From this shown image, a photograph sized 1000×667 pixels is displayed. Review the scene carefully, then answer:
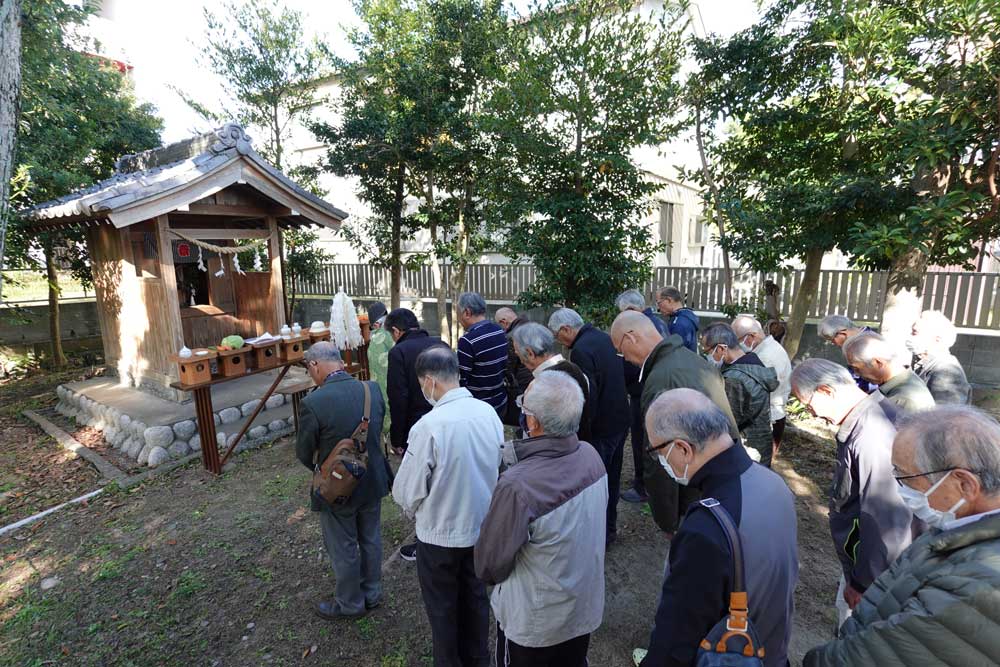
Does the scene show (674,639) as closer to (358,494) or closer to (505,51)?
(358,494)

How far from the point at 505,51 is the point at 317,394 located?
7.35 metres

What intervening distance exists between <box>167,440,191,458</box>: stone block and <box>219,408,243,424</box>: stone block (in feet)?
1.81

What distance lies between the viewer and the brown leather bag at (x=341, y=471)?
9.73 ft

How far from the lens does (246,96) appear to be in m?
11.6

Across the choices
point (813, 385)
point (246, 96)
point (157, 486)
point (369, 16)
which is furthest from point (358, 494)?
point (246, 96)

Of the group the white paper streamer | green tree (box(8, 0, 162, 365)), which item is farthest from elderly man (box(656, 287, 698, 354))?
green tree (box(8, 0, 162, 365))

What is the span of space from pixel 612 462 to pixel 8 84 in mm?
5940

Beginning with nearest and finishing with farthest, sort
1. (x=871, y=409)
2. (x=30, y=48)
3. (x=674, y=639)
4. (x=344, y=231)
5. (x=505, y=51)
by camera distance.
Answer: (x=674, y=639), (x=871, y=409), (x=30, y=48), (x=505, y=51), (x=344, y=231)

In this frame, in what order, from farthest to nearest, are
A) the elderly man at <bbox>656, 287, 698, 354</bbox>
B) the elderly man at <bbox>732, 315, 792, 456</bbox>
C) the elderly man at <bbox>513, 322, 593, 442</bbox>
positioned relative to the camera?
the elderly man at <bbox>656, 287, 698, 354</bbox>
the elderly man at <bbox>732, 315, 792, 456</bbox>
the elderly man at <bbox>513, 322, 593, 442</bbox>

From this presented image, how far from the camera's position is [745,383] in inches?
148

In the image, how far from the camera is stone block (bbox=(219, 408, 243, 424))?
6637mm

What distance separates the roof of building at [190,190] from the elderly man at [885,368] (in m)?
7.38

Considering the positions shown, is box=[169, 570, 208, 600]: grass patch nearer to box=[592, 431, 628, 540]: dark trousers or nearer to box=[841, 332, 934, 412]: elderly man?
box=[592, 431, 628, 540]: dark trousers

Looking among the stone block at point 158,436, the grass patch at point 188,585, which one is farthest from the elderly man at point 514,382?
the stone block at point 158,436
